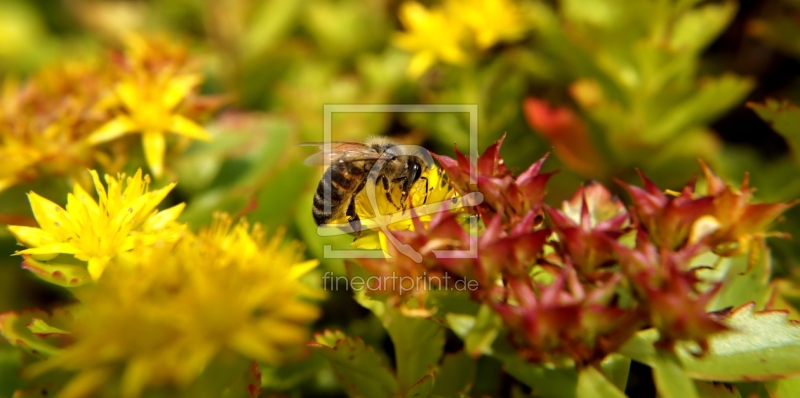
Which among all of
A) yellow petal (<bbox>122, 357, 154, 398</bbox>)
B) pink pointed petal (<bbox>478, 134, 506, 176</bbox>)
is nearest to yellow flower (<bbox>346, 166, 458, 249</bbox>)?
pink pointed petal (<bbox>478, 134, 506, 176</bbox>)

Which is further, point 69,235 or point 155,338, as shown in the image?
point 69,235

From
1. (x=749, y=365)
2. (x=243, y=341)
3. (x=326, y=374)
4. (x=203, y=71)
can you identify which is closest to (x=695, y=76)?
(x=749, y=365)

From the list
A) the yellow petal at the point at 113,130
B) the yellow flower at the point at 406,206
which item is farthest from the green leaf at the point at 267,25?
the yellow flower at the point at 406,206

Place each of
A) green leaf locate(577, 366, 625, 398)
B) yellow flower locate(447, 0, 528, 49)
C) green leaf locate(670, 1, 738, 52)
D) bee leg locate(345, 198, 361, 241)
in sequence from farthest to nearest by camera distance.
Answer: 1. yellow flower locate(447, 0, 528, 49)
2. green leaf locate(670, 1, 738, 52)
3. bee leg locate(345, 198, 361, 241)
4. green leaf locate(577, 366, 625, 398)

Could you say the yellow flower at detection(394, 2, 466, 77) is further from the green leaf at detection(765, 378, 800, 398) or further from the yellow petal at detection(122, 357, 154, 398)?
the yellow petal at detection(122, 357, 154, 398)

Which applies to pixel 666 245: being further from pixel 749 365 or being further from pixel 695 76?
pixel 695 76

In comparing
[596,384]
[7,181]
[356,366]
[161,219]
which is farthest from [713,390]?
[7,181]
